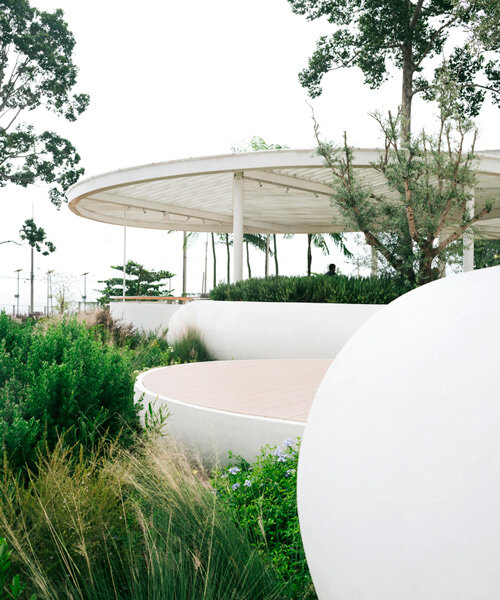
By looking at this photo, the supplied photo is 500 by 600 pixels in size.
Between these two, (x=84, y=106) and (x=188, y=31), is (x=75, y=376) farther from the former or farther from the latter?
(x=84, y=106)

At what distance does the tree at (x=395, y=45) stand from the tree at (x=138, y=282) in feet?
83.1

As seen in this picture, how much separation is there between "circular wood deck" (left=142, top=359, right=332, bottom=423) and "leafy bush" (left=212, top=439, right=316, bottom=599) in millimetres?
621

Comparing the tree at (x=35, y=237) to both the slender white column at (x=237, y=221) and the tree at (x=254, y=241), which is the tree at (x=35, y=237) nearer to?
the tree at (x=254, y=241)

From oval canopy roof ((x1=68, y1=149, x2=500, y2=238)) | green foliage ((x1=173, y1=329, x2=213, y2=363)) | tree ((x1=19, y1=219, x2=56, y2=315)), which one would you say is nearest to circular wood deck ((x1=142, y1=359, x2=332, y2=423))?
green foliage ((x1=173, y1=329, x2=213, y2=363))

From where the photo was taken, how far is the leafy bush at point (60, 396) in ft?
10.1

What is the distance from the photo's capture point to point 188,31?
16.8 metres

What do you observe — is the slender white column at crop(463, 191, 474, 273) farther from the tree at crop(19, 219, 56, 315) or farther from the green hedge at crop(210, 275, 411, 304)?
the tree at crop(19, 219, 56, 315)

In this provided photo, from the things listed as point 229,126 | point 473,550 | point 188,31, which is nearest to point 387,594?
point 473,550

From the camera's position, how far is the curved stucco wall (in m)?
8.66

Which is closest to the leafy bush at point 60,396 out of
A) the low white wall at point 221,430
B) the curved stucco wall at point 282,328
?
the low white wall at point 221,430

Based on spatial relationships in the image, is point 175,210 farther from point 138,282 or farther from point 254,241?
point 138,282

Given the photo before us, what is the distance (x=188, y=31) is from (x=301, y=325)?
12.6 metres

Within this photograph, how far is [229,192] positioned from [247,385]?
10.3 metres

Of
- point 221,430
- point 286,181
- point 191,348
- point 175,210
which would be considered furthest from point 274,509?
point 175,210
